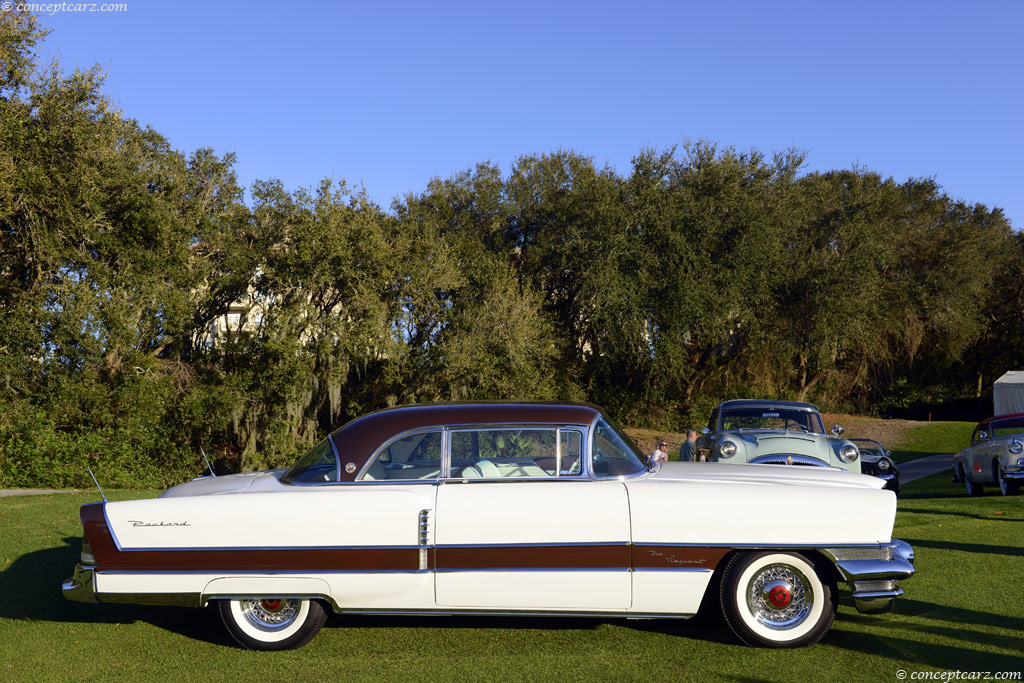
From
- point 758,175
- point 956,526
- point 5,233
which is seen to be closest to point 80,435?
point 5,233

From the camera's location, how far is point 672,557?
5531mm

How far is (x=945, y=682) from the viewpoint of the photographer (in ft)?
15.8

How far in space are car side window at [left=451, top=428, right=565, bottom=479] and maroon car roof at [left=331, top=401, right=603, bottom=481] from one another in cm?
10

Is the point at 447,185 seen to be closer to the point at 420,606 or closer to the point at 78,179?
the point at 78,179

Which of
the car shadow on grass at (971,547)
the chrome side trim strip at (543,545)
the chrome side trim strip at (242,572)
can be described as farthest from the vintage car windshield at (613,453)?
the car shadow on grass at (971,547)

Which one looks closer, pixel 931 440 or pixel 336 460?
pixel 336 460

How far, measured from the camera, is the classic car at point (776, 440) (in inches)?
442

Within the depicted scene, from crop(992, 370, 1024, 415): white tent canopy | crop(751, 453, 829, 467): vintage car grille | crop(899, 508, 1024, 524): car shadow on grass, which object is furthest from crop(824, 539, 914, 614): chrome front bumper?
crop(992, 370, 1024, 415): white tent canopy

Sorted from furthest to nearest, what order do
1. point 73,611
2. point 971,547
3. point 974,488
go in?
1. point 974,488
2. point 971,547
3. point 73,611

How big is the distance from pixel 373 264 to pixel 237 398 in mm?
4764

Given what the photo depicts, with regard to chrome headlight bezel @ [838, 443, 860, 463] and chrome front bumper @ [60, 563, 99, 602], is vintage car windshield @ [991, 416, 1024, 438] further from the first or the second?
chrome front bumper @ [60, 563, 99, 602]

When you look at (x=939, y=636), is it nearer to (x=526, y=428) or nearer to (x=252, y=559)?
(x=526, y=428)

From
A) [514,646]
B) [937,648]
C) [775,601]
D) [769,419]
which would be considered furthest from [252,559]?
[769,419]

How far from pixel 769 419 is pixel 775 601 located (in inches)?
307
